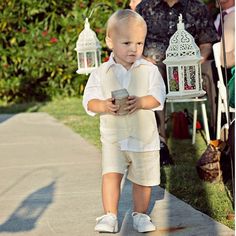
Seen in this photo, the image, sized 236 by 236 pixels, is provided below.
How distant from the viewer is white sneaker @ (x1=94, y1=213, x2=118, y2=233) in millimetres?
4922

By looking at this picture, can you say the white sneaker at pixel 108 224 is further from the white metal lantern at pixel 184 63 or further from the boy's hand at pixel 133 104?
the white metal lantern at pixel 184 63

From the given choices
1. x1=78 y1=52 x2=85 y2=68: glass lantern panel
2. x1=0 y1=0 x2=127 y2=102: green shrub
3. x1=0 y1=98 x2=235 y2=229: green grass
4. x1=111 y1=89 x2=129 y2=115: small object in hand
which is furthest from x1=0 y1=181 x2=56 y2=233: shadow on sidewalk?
x1=0 y1=0 x2=127 y2=102: green shrub

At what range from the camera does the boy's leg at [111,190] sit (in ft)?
16.3

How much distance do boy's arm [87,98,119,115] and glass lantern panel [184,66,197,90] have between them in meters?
→ 1.90

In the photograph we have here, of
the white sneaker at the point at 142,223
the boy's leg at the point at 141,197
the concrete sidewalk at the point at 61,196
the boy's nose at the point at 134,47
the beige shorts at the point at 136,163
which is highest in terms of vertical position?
the boy's nose at the point at 134,47

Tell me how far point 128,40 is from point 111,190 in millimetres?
956

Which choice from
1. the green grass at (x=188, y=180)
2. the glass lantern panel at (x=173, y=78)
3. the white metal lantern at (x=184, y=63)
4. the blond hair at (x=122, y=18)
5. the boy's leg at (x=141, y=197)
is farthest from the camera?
the glass lantern panel at (x=173, y=78)

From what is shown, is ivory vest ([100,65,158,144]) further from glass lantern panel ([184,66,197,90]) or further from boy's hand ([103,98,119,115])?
glass lantern panel ([184,66,197,90])

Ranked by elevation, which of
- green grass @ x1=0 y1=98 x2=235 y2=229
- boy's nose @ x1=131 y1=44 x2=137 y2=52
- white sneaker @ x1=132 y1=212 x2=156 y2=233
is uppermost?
boy's nose @ x1=131 y1=44 x2=137 y2=52

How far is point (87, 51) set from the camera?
25.8 ft

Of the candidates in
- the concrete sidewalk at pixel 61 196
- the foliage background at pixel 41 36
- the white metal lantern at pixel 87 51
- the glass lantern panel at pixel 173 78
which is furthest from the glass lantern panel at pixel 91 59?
the foliage background at pixel 41 36

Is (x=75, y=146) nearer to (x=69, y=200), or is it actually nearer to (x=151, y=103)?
(x=69, y=200)

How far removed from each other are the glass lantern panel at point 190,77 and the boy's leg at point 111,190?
Result: 1904 mm

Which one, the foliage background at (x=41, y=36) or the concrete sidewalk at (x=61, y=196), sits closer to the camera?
the concrete sidewalk at (x=61, y=196)
